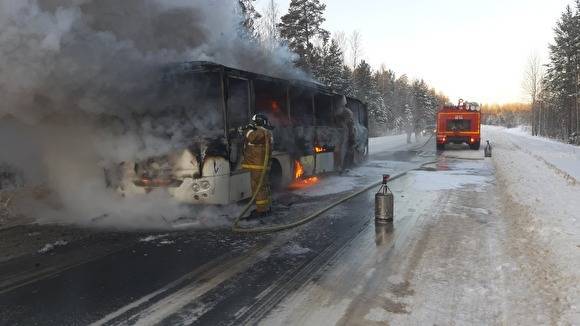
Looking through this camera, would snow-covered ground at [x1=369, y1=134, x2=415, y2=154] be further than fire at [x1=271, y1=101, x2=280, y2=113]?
Yes

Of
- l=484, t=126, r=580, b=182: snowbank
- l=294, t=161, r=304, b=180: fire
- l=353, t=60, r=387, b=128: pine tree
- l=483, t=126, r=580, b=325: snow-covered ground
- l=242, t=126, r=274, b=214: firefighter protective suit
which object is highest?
l=353, t=60, r=387, b=128: pine tree

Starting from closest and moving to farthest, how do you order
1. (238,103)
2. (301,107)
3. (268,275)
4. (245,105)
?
(268,275) → (238,103) → (245,105) → (301,107)

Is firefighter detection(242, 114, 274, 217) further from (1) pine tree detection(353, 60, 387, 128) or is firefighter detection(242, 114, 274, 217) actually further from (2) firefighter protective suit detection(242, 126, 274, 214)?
(1) pine tree detection(353, 60, 387, 128)

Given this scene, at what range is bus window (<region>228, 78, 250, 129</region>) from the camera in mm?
7668

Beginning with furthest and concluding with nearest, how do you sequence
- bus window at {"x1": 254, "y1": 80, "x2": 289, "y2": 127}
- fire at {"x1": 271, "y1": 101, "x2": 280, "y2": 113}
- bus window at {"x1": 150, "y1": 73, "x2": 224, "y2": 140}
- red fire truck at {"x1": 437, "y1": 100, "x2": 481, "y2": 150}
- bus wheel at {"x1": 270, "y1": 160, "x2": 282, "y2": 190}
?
1. red fire truck at {"x1": 437, "y1": 100, "x2": 481, "y2": 150}
2. fire at {"x1": 271, "y1": 101, "x2": 280, "y2": 113}
3. bus wheel at {"x1": 270, "y1": 160, "x2": 282, "y2": 190}
4. bus window at {"x1": 254, "y1": 80, "x2": 289, "y2": 127}
5. bus window at {"x1": 150, "y1": 73, "x2": 224, "y2": 140}

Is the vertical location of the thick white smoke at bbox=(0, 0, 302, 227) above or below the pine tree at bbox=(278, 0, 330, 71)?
below

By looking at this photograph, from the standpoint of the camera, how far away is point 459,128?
26234 mm

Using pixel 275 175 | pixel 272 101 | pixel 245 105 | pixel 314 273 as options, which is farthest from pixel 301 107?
pixel 314 273

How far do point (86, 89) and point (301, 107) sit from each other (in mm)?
5331

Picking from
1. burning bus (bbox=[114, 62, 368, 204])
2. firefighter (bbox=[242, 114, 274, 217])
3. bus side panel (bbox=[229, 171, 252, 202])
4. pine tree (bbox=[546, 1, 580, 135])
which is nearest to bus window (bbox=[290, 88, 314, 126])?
burning bus (bbox=[114, 62, 368, 204])

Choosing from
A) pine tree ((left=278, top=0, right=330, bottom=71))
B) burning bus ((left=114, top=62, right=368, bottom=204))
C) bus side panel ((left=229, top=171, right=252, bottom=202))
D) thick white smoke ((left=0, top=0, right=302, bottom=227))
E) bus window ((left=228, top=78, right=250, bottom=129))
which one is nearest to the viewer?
thick white smoke ((left=0, top=0, right=302, bottom=227))

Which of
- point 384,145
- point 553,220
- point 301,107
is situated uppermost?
point 301,107

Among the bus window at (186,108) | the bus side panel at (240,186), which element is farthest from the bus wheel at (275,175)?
the bus window at (186,108)

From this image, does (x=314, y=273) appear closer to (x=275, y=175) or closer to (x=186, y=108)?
(x=186, y=108)
